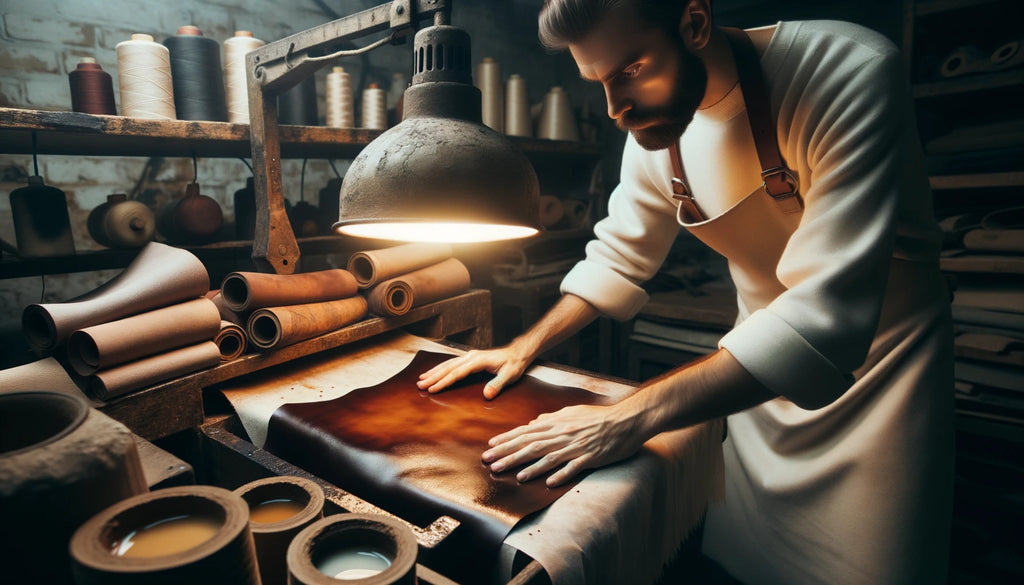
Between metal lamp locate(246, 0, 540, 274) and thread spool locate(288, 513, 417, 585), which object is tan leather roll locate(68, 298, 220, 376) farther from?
thread spool locate(288, 513, 417, 585)

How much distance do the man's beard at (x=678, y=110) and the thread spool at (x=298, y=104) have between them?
1607 mm

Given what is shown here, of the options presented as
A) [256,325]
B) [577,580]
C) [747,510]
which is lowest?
[747,510]

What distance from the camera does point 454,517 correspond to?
97cm

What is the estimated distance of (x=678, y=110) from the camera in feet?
4.03

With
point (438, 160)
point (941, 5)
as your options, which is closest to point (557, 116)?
point (941, 5)

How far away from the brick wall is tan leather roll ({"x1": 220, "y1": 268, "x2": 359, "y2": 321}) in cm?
134

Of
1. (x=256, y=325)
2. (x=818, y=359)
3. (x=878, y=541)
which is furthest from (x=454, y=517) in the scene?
(x=878, y=541)

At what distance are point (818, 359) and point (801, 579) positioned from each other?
0.76m

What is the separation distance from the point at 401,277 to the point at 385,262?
8cm

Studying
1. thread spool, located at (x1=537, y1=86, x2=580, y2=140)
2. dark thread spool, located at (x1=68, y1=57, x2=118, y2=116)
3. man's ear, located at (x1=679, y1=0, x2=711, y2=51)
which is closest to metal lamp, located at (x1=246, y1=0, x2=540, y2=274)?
man's ear, located at (x1=679, y1=0, x2=711, y2=51)

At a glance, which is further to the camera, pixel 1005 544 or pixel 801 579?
pixel 1005 544

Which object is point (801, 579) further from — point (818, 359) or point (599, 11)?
point (599, 11)

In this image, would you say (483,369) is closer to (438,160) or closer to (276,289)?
(276,289)

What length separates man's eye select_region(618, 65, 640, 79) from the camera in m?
1.15
